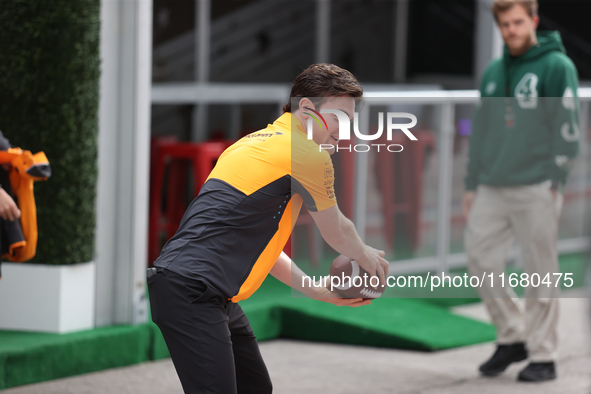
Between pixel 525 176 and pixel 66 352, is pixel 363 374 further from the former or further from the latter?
pixel 66 352

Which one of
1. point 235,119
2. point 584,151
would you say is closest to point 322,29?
point 235,119

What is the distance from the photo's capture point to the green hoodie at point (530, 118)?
435 centimetres

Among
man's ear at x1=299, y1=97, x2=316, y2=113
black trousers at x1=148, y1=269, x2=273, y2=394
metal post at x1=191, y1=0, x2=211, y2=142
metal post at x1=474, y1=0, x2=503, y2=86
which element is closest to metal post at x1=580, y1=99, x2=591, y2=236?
metal post at x1=474, y1=0, x2=503, y2=86

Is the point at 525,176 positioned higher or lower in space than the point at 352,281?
higher

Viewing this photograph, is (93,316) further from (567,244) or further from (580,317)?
(567,244)

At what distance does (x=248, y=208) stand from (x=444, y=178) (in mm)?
3858

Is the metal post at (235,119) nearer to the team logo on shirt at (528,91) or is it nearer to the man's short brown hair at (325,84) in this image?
the team logo on shirt at (528,91)

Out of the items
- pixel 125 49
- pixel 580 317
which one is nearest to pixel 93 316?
pixel 125 49

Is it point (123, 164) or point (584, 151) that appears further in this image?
point (584, 151)

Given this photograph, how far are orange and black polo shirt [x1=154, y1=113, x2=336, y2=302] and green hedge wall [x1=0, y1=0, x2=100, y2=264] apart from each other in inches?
75.7

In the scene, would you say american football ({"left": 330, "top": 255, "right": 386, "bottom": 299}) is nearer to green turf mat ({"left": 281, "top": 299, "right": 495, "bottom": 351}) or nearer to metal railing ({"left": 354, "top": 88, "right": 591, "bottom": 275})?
green turf mat ({"left": 281, "top": 299, "right": 495, "bottom": 351})

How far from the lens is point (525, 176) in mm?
4457

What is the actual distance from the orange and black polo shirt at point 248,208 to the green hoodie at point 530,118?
2055 mm

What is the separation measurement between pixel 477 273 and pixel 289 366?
47.2 inches
